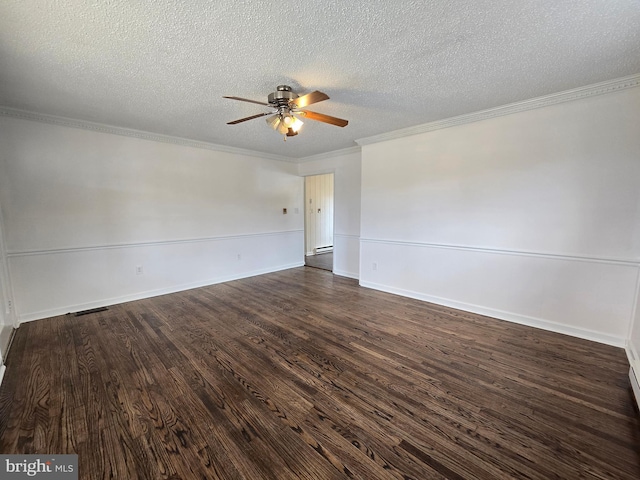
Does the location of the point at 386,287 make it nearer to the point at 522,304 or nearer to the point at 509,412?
the point at 522,304

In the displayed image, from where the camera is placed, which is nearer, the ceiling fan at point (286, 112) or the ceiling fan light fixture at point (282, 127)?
the ceiling fan at point (286, 112)

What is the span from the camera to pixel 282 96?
2.34 m

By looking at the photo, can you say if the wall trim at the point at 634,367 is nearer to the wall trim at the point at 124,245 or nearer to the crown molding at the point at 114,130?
the wall trim at the point at 124,245

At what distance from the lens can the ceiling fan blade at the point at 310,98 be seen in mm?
1962

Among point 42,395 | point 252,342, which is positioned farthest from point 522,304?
point 42,395

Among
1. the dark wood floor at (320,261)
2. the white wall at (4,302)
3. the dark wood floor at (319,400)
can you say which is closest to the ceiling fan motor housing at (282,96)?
the dark wood floor at (319,400)

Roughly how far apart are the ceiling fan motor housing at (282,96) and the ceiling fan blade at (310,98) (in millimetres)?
87

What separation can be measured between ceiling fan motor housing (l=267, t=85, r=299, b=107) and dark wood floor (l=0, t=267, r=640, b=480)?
89.8 inches

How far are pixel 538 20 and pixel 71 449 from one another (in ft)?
12.0

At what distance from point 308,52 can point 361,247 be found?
315 cm

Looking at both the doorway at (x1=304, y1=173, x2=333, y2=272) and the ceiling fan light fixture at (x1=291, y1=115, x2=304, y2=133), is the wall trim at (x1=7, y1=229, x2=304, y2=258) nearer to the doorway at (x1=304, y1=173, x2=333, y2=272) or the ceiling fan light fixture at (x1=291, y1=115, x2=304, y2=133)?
the doorway at (x1=304, y1=173, x2=333, y2=272)

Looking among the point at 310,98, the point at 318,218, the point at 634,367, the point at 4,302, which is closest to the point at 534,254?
the point at 634,367

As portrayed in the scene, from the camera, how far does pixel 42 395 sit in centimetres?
190

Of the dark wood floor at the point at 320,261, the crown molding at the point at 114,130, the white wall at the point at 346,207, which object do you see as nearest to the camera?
the crown molding at the point at 114,130
